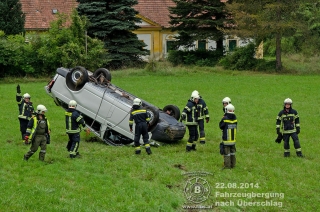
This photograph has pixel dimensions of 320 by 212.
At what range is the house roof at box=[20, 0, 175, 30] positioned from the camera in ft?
161

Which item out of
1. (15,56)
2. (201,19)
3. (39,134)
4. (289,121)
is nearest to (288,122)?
(289,121)

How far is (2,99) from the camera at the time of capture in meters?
26.3

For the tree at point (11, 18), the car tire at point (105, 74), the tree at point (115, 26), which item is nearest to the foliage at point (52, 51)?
the tree at point (11, 18)

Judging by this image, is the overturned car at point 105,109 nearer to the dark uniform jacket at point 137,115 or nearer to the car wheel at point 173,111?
the car wheel at point 173,111

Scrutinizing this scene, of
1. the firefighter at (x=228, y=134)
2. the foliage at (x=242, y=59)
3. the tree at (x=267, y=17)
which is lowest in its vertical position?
the firefighter at (x=228, y=134)

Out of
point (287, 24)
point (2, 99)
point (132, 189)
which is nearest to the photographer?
point (132, 189)

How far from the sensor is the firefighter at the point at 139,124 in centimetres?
1434

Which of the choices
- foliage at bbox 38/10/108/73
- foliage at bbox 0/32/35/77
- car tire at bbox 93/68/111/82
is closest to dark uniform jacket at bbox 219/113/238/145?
car tire at bbox 93/68/111/82

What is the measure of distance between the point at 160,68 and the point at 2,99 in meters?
14.9

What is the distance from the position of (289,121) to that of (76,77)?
21.2ft

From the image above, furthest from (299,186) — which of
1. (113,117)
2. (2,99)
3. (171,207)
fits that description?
(2,99)

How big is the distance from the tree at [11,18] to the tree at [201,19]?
40.8ft

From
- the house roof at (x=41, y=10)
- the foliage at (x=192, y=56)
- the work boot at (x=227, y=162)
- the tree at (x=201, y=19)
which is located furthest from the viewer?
the house roof at (x=41, y=10)

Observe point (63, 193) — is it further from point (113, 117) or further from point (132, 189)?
point (113, 117)
